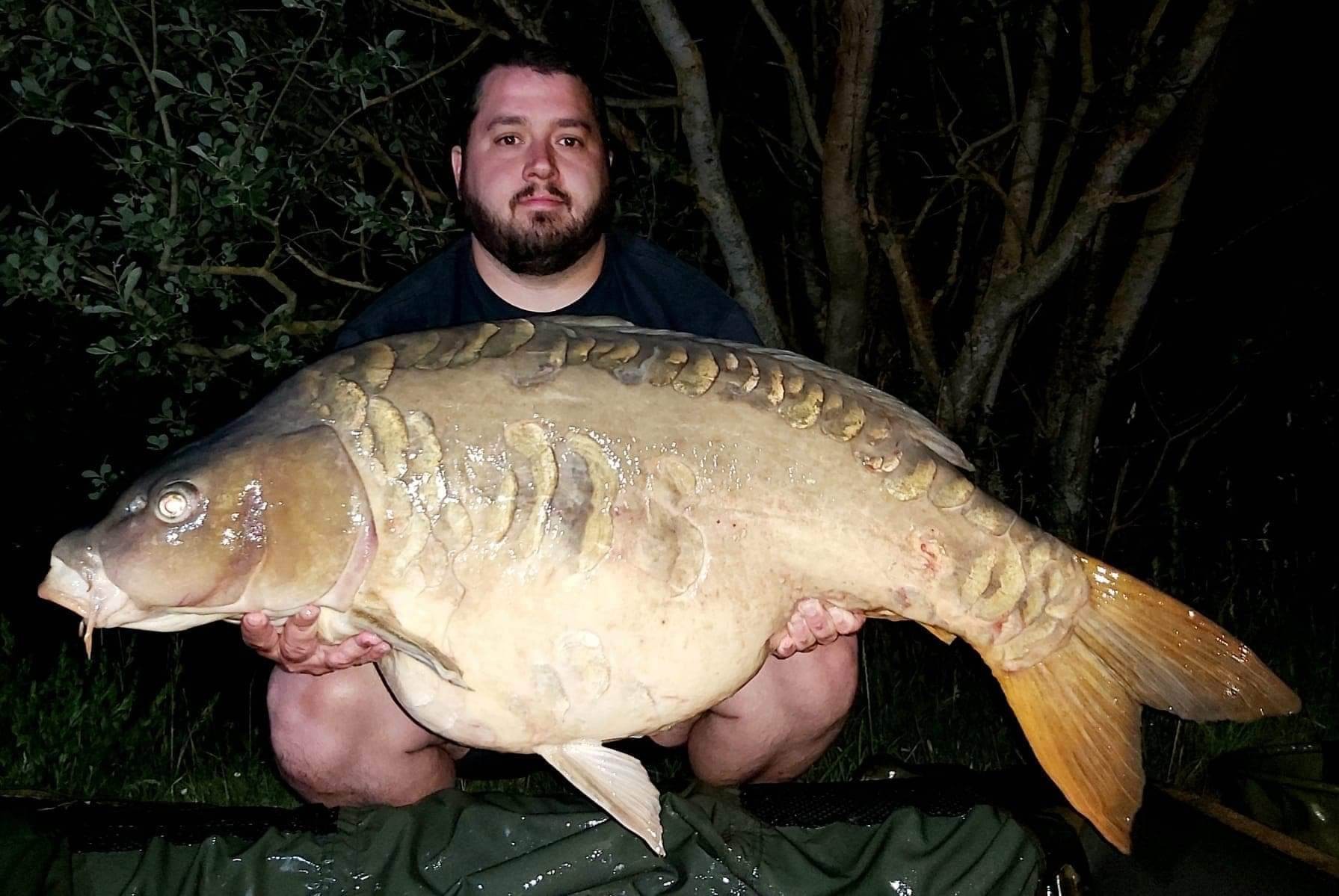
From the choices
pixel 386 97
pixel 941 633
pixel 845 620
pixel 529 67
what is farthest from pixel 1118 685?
pixel 386 97

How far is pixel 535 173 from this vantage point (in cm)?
208

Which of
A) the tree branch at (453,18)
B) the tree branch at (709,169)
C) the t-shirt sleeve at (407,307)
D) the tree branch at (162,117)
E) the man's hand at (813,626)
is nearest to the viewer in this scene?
the man's hand at (813,626)

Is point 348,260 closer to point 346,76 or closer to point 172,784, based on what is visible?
point 346,76

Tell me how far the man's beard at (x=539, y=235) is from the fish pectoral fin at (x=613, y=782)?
97cm

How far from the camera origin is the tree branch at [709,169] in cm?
267

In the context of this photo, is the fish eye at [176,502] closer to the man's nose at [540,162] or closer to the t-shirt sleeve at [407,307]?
the t-shirt sleeve at [407,307]

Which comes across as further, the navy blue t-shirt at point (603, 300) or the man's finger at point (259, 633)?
the navy blue t-shirt at point (603, 300)

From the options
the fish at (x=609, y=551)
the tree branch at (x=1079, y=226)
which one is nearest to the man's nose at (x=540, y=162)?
the fish at (x=609, y=551)

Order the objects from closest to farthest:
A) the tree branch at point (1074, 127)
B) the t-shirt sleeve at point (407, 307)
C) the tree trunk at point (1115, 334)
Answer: the t-shirt sleeve at point (407, 307) → the tree branch at point (1074, 127) → the tree trunk at point (1115, 334)

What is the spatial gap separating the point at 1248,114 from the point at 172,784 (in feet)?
15.9

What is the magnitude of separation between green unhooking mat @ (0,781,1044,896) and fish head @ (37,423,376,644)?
1.48ft

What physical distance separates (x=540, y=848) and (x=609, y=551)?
553mm

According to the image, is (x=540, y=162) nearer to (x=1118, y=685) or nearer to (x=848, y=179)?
(x=848, y=179)

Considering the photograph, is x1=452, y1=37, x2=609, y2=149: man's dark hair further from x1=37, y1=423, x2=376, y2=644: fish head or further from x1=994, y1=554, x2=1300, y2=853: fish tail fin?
x1=994, y1=554, x2=1300, y2=853: fish tail fin
